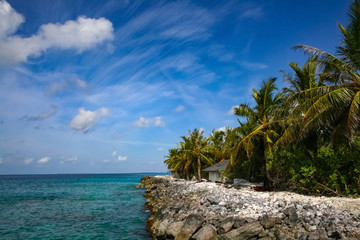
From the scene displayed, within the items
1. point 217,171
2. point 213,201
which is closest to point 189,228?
point 213,201

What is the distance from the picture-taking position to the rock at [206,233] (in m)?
9.15

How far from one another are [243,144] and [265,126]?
2063 millimetres

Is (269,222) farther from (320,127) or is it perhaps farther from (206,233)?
(320,127)

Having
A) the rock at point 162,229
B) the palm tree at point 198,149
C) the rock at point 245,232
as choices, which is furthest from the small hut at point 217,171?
the rock at point 245,232

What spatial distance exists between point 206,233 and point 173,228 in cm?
189

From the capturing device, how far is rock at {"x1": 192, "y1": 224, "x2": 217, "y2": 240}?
30.0 feet

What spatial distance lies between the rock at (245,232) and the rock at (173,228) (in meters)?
2.28

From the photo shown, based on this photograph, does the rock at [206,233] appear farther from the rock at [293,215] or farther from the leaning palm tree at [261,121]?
the leaning palm tree at [261,121]

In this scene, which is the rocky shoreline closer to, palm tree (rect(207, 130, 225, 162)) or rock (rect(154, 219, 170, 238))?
rock (rect(154, 219, 170, 238))

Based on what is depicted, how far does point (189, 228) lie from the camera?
9945 millimetres

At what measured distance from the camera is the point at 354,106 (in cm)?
1043

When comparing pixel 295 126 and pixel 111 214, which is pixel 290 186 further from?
pixel 111 214

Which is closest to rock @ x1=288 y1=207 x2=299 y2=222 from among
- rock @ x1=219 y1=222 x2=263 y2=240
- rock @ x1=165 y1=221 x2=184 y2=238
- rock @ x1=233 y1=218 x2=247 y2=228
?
rock @ x1=219 y1=222 x2=263 y2=240

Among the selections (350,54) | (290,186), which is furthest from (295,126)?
(350,54)
